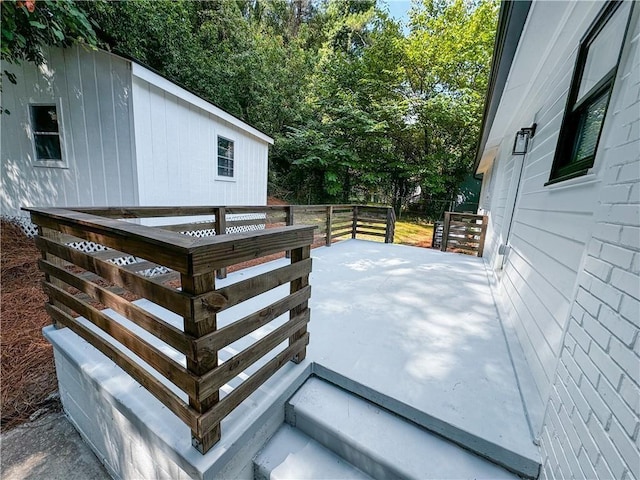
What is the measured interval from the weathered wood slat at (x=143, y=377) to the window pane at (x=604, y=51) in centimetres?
275

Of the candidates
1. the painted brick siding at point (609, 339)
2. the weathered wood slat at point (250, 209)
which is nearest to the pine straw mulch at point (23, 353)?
the weathered wood slat at point (250, 209)

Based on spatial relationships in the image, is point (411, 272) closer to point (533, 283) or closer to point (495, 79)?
point (533, 283)

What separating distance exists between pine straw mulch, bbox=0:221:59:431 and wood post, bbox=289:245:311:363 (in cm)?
208

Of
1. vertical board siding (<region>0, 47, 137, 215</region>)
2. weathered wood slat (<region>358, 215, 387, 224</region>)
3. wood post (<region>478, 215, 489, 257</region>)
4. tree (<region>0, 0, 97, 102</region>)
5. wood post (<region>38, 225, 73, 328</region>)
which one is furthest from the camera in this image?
weathered wood slat (<region>358, 215, 387, 224</region>)

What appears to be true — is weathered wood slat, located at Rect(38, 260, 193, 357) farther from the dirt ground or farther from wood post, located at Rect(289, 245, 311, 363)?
the dirt ground

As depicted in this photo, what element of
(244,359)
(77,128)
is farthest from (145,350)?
(77,128)

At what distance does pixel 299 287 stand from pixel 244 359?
0.52 metres

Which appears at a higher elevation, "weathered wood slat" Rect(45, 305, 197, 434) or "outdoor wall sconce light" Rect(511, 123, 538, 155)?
"outdoor wall sconce light" Rect(511, 123, 538, 155)

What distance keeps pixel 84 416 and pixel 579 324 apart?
2.99 metres

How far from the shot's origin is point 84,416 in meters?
1.92

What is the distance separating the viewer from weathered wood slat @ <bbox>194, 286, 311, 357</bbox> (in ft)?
3.60

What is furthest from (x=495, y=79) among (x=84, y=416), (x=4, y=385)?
(x=4, y=385)

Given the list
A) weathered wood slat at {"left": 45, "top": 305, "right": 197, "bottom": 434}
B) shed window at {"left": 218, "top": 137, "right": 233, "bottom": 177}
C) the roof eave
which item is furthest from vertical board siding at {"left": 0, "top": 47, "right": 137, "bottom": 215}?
the roof eave

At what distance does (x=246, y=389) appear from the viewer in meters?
1.40
